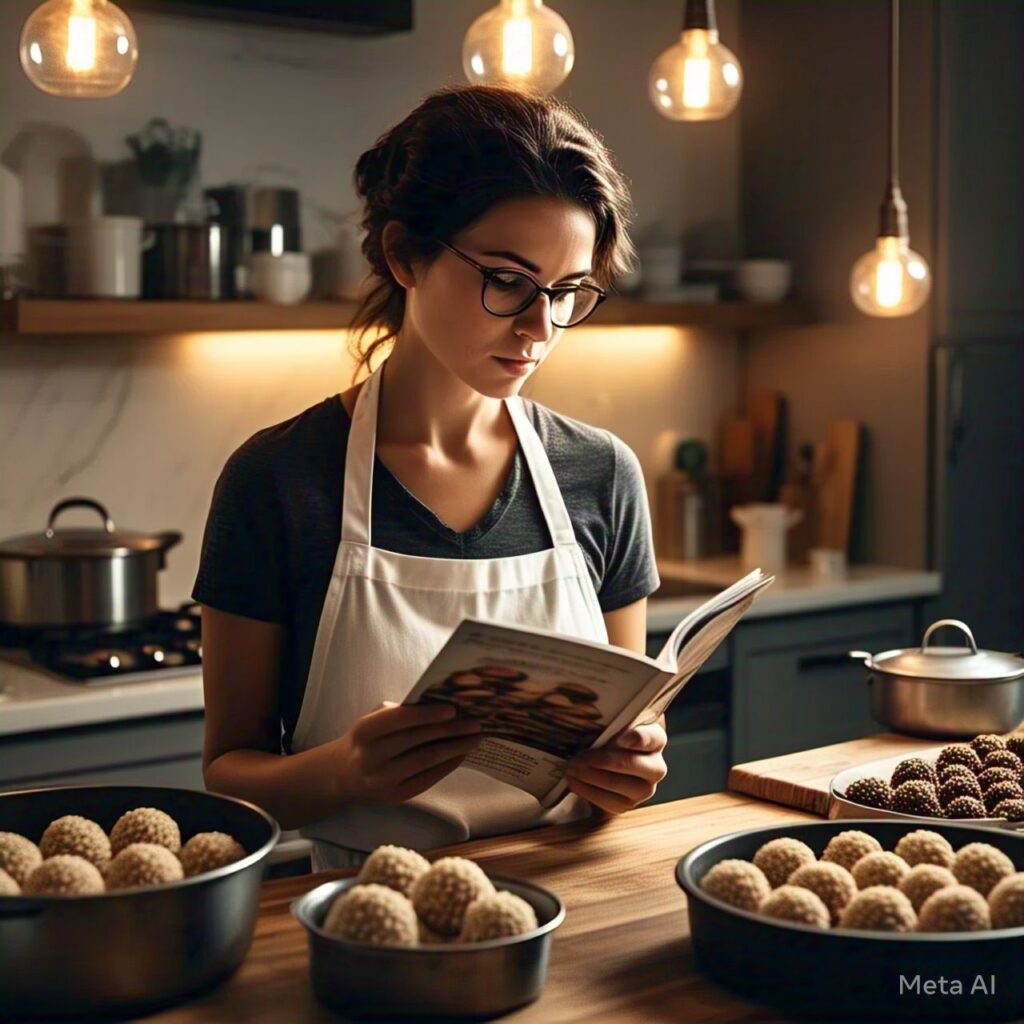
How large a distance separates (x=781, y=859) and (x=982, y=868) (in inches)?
6.7

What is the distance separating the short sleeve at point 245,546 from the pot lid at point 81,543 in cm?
115

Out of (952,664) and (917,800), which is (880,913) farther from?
(952,664)

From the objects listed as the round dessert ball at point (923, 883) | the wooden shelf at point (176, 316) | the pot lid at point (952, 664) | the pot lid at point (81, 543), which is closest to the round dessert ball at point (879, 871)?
the round dessert ball at point (923, 883)

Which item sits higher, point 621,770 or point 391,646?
point 391,646

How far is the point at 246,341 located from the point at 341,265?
28 cm

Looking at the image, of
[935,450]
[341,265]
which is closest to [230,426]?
[341,265]

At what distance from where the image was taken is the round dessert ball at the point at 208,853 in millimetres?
1277

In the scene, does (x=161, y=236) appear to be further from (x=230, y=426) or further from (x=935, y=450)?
(x=935, y=450)

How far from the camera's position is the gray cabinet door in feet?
Answer: 12.0

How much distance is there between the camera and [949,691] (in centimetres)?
214

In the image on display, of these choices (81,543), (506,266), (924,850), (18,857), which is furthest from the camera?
(81,543)

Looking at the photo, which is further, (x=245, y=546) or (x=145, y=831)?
(x=245, y=546)

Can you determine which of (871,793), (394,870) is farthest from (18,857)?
(871,793)

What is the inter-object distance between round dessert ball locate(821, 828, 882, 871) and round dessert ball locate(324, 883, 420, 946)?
41 cm
